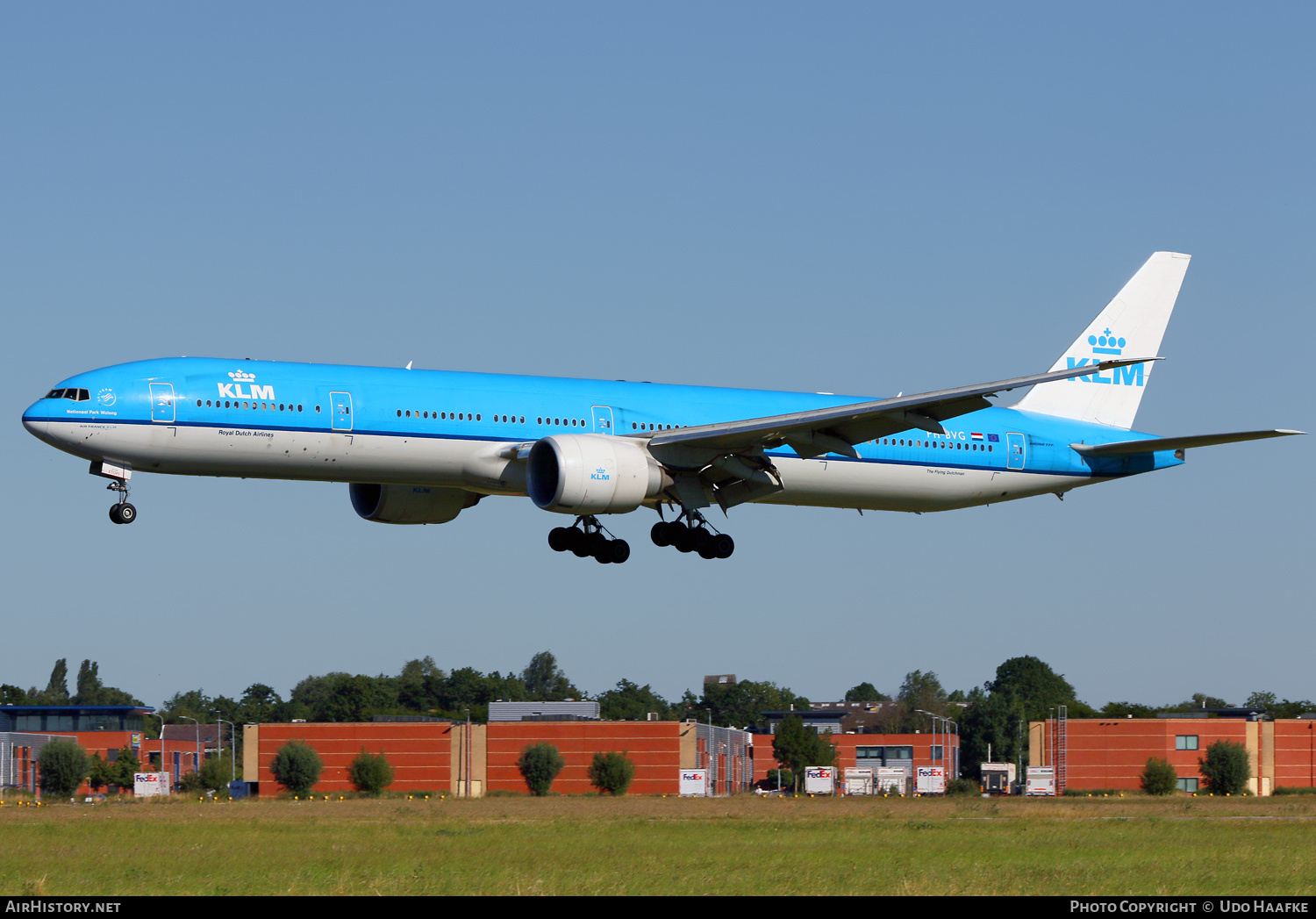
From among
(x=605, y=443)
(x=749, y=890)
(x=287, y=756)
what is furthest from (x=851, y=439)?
(x=287, y=756)

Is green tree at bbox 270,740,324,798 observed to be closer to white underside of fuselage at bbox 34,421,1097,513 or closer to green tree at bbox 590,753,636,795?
green tree at bbox 590,753,636,795

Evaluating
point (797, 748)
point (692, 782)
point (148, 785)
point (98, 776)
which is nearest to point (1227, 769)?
point (692, 782)

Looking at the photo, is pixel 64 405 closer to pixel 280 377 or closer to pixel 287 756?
pixel 280 377

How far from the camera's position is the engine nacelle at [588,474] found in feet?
124

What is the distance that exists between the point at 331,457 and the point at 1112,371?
86.5 feet

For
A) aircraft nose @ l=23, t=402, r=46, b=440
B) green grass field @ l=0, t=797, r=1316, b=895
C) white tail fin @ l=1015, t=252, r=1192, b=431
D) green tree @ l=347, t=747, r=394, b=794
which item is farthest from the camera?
green tree @ l=347, t=747, r=394, b=794

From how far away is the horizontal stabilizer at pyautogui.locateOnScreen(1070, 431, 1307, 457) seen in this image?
41250 mm

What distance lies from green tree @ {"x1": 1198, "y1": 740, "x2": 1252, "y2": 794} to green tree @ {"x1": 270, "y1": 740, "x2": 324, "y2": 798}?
51504 mm

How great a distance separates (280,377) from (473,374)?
4951mm

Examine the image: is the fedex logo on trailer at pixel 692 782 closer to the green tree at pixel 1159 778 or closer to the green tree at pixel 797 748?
the green tree at pixel 1159 778

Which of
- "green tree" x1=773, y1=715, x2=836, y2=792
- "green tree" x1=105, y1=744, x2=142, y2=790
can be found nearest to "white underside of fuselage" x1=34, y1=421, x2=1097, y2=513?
"green tree" x1=105, y1=744, x2=142, y2=790

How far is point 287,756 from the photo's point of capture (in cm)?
9612

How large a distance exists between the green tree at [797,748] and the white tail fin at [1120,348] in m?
76.9

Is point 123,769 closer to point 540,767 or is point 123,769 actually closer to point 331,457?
point 540,767
